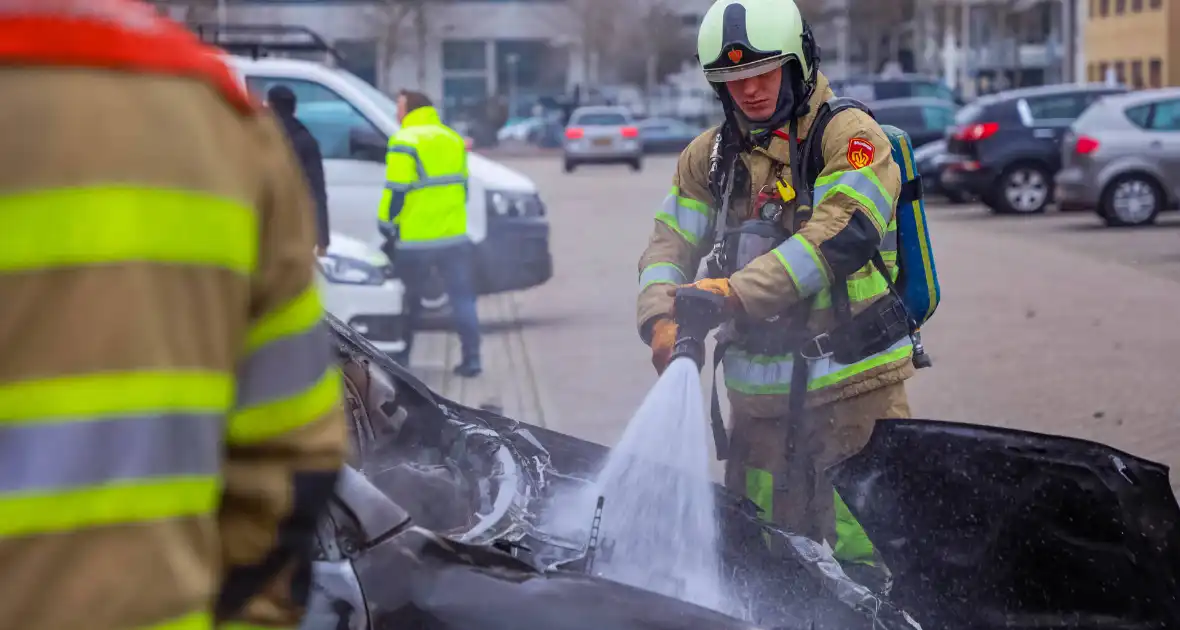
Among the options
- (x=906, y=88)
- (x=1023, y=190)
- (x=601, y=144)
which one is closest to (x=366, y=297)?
(x=1023, y=190)

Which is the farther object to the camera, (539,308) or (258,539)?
(539,308)

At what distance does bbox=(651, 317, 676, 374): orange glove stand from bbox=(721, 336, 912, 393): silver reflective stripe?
0.28 meters

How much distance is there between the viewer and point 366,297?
8.95 m

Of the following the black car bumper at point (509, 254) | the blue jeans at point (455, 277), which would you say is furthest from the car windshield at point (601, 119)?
the blue jeans at point (455, 277)

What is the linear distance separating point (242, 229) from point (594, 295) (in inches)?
470

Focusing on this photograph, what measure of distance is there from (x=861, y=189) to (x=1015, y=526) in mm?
820

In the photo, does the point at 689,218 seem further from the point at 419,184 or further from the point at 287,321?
the point at 419,184

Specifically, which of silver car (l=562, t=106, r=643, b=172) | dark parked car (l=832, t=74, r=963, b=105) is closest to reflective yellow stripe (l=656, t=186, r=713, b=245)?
dark parked car (l=832, t=74, r=963, b=105)

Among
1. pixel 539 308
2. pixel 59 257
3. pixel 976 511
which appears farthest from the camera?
pixel 539 308

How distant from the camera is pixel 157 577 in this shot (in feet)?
4.51

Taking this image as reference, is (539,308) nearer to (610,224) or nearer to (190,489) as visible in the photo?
(610,224)

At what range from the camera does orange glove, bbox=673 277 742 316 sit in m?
3.72

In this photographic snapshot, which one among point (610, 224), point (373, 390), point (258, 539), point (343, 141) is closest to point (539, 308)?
point (343, 141)

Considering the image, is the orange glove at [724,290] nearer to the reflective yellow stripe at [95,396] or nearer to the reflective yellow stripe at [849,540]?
the reflective yellow stripe at [849,540]
